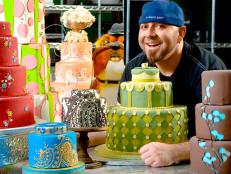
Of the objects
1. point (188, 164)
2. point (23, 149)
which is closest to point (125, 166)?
point (188, 164)

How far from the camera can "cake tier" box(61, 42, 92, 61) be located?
287 cm

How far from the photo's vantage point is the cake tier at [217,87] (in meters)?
1.57

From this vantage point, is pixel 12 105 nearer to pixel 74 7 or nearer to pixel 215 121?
pixel 215 121

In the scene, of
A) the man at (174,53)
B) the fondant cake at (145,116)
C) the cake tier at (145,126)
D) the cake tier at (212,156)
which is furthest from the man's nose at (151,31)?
the cake tier at (212,156)

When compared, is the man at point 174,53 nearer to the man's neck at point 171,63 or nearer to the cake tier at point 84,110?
the man's neck at point 171,63

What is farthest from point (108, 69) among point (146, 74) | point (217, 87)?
point (217, 87)

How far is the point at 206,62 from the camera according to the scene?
234cm

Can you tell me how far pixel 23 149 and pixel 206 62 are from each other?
3.29 feet

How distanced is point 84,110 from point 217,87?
16.8 inches

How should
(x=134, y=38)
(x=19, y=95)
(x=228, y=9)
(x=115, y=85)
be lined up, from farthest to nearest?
(x=228, y=9)
(x=134, y=38)
(x=115, y=85)
(x=19, y=95)

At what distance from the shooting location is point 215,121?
157cm

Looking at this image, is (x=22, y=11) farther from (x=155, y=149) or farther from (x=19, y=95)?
(x=155, y=149)

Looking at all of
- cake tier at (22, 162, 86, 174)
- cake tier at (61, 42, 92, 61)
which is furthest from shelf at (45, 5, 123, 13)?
cake tier at (22, 162, 86, 174)

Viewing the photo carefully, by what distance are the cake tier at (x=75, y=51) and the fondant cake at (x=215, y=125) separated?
53.4 inches
